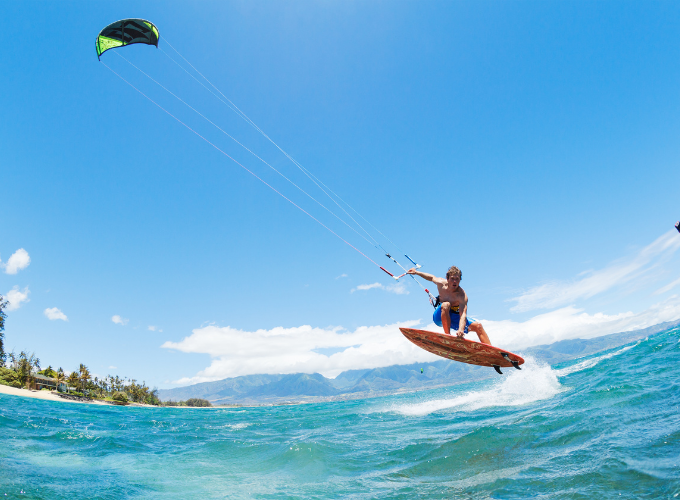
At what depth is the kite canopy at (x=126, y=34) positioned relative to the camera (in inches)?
557

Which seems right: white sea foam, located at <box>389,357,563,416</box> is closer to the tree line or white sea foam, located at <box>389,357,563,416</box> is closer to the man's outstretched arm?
the man's outstretched arm

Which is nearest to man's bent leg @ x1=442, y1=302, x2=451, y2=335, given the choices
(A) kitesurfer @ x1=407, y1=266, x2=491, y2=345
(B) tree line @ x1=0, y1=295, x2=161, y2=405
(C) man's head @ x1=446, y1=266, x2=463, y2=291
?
(A) kitesurfer @ x1=407, y1=266, x2=491, y2=345

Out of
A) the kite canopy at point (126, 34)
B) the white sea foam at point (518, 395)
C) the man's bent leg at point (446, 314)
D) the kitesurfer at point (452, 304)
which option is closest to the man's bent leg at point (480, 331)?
the kitesurfer at point (452, 304)

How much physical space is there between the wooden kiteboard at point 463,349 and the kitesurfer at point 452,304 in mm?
307

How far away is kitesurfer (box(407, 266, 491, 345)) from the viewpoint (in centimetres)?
985

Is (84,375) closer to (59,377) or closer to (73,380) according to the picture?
(73,380)

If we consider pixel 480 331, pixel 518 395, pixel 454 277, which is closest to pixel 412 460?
pixel 480 331

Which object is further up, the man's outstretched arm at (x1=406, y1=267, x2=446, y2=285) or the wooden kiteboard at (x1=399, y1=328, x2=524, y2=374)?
the man's outstretched arm at (x1=406, y1=267, x2=446, y2=285)

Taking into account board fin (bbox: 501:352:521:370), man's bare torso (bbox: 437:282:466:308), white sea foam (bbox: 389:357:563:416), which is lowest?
white sea foam (bbox: 389:357:563:416)

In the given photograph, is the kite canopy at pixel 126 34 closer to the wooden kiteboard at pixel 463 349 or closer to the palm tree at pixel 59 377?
the wooden kiteboard at pixel 463 349

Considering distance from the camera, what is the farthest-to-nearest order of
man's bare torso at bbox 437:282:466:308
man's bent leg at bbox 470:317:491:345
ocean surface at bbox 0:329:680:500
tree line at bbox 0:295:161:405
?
tree line at bbox 0:295:161:405
man's bent leg at bbox 470:317:491:345
man's bare torso at bbox 437:282:466:308
ocean surface at bbox 0:329:680:500

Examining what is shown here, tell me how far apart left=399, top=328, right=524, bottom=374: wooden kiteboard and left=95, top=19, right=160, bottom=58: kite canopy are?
1664cm

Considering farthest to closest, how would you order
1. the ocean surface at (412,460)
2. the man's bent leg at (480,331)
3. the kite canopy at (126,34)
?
the kite canopy at (126,34) < the man's bent leg at (480,331) < the ocean surface at (412,460)

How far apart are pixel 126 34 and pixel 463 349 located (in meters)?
19.2
